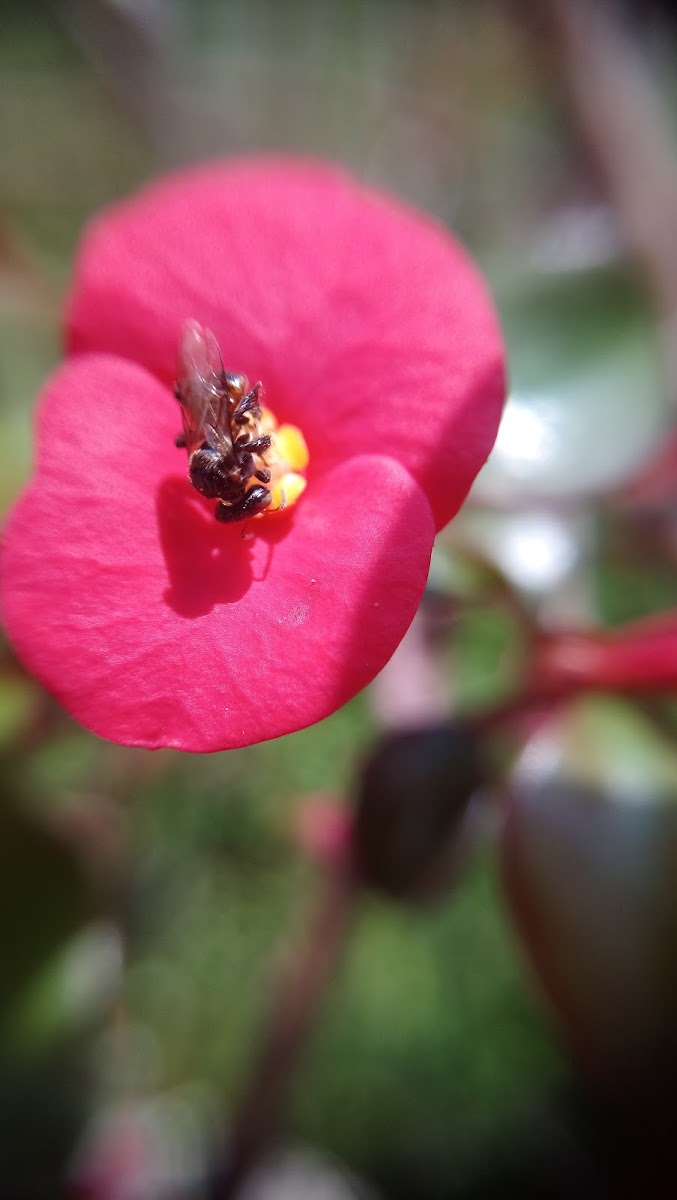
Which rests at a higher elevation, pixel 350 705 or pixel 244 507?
pixel 350 705

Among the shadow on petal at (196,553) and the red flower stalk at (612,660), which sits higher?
the red flower stalk at (612,660)

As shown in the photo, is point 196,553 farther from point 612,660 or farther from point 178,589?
point 612,660

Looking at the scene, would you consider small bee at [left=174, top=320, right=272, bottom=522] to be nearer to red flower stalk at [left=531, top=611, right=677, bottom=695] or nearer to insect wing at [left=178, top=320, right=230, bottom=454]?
insect wing at [left=178, top=320, right=230, bottom=454]

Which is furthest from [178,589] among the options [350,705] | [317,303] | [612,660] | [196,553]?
[350,705]

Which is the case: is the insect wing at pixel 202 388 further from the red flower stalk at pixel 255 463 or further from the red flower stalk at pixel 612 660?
the red flower stalk at pixel 612 660

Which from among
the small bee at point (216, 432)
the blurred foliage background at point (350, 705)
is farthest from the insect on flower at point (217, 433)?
the blurred foliage background at point (350, 705)

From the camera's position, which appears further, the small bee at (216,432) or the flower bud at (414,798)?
the flower bud at (414,798)
